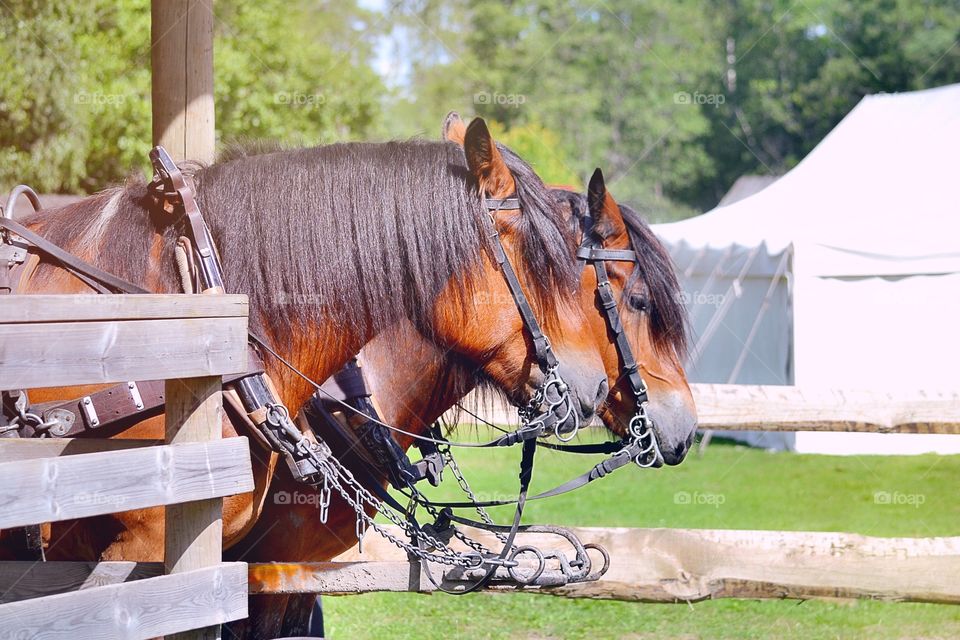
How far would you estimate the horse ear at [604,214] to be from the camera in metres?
3.24

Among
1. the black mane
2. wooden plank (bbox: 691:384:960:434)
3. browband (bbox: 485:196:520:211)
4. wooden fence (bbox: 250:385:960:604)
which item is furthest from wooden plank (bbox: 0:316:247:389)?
wooden plank (bbox: 691:384:960:434)

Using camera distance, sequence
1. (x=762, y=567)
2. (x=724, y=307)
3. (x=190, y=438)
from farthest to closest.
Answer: (x=724, y=307), (x=762, y=567), (x=190, y=438)

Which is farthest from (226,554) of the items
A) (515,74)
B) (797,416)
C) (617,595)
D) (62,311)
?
(515,74)

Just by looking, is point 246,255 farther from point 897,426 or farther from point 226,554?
point 897,426

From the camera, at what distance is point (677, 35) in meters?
38.3

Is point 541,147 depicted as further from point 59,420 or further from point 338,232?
point 59,420

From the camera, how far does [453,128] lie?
3.05 metres

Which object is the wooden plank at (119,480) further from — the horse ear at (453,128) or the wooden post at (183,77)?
the wooden post at (183,77)

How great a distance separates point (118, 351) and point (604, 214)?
1808 mm

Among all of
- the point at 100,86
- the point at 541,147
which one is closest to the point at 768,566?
the point at 100,86

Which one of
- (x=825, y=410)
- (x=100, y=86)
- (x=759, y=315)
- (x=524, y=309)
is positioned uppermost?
(x=100, y=86)

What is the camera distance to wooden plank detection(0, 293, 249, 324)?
1.84 m

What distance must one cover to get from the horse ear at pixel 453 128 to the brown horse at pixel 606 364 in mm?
484

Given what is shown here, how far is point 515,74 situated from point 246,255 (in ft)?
108
